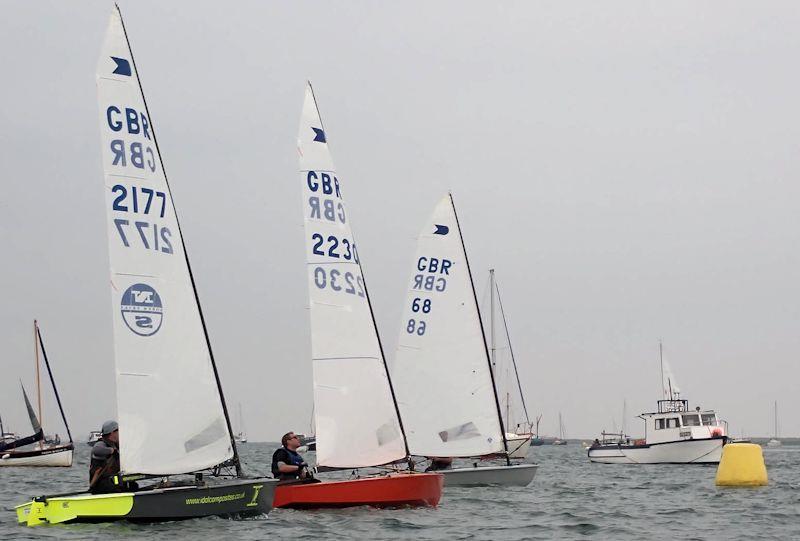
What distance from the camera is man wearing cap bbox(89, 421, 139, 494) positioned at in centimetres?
1808

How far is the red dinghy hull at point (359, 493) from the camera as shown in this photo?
67.9ft

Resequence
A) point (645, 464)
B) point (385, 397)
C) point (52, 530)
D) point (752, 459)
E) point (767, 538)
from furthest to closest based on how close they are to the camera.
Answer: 1. point (645, 464)
2. point (752, 459)
3. point (385, 397)
4. point (767, 538)
5. point (52, 530)

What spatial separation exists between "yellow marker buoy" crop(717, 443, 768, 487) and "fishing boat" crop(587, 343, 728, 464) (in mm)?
20444

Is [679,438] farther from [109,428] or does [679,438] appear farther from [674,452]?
[109,428]

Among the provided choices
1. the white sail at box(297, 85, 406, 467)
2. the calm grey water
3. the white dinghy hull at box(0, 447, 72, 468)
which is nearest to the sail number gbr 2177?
the white sail at box(297, 85, 406, 467)

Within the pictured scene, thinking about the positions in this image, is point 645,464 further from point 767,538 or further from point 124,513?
point 124,513

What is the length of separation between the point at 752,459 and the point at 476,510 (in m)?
10.4

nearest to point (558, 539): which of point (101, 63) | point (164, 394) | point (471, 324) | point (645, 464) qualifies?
point (164, 394)

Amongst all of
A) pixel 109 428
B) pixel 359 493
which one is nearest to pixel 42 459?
pixel 359 493

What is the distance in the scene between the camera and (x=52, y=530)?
1731 centimetres

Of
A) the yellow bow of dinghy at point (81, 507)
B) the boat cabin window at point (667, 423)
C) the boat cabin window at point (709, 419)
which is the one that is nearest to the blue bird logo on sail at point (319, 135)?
Answer: the yellow bow of dinghy at point (81, 507)

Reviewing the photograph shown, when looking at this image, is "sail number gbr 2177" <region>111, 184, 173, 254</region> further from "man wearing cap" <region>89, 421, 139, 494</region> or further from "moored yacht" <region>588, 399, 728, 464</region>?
"moored yacht" <region>588, 399, 728, 464</region>

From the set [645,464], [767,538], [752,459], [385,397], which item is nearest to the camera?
[767,538]

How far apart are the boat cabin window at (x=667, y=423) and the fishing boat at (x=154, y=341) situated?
36.3 m
